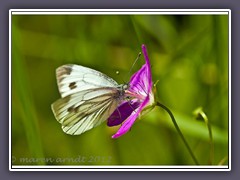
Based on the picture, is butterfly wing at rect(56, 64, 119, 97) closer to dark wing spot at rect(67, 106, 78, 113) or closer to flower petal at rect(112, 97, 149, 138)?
dark wing spot at rect(67, 106, 78, 113)

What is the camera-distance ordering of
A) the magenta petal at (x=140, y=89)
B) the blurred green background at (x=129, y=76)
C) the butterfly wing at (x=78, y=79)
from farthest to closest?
1. the blurred green background at (x=129, y=76)
2. the butterfly wing at (x=78, y=79)
3. the magenta petal at (x=140, y=89)

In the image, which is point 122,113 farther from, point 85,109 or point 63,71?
point 63,71

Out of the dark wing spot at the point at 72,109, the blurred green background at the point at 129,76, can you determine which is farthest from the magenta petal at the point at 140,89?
the blurred green background at the point at 129,76

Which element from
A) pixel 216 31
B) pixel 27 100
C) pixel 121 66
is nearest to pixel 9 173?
pixel 27 100

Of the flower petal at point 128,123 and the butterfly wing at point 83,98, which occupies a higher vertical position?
the butterfly wing at point 83,98

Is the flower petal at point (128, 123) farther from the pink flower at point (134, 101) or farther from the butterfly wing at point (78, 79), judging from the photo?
the butterfly wing at point (78, 79)

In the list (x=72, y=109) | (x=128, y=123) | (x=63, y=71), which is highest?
(x=63, y=71)

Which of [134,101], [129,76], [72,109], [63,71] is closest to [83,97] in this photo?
[72,109]
